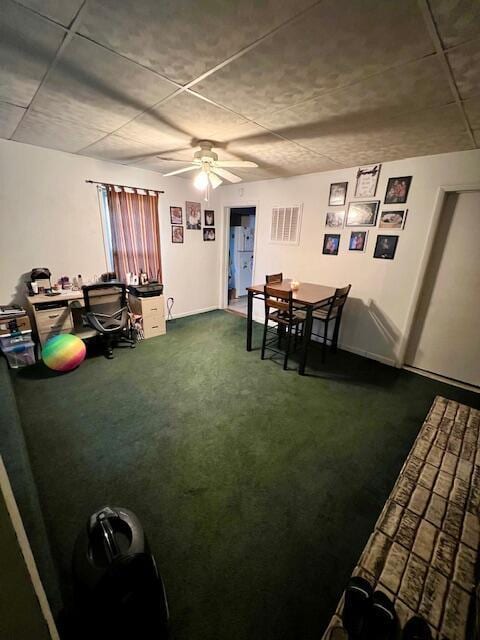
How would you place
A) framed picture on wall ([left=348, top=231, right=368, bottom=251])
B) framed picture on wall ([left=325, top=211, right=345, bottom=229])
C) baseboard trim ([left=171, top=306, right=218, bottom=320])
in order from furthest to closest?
baseboard trim ([left=171, top=306, right=218, bottom=320])
framed picture on wall ([left=325, top=211, right=345, bottom=229])
framed picture on wall ([left=348, top=231, right=368, bottom=251])

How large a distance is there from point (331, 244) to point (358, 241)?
0.39 metres

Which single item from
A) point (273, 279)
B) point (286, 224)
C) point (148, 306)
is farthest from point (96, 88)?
point (286, 224)

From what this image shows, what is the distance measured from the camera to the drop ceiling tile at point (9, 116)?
205 centimetres

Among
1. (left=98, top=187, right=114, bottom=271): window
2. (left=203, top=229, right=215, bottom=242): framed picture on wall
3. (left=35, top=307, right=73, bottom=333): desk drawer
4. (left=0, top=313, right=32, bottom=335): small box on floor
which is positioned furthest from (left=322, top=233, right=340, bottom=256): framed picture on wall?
(left=0, top=313, right=32, bottom=335): small box on floor

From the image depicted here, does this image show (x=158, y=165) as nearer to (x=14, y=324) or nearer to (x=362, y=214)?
(x=14, y=324)

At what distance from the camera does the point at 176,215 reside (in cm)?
451

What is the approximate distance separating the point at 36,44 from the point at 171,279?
11.4ft

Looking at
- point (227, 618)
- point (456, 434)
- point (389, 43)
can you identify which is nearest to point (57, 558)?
point (227, 618)

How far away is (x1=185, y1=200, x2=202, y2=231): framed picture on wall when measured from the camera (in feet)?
15.2

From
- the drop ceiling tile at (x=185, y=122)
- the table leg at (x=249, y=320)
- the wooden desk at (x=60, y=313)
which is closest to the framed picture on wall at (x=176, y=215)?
the wooden desk at (x=60, y=313)

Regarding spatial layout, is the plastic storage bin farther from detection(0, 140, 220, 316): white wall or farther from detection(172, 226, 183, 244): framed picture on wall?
detection(172, 226, 183, 244): framed picture on wall

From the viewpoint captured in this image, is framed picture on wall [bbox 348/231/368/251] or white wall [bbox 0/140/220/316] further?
framed picture on wall [bbox 348/231/368/251]

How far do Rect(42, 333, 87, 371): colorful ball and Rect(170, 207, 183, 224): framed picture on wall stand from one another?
2.58 meters

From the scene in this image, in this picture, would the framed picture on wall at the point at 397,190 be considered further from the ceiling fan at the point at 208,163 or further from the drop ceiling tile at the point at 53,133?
the drop ceiling tile at the point at 53,133
